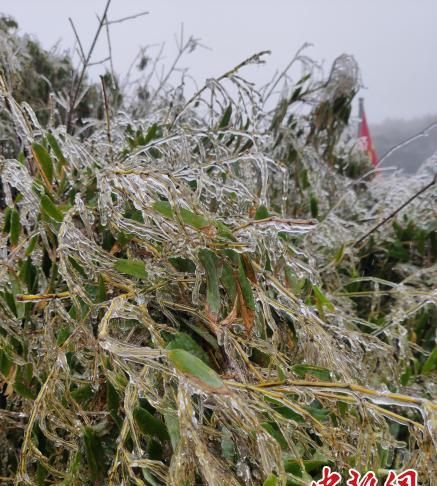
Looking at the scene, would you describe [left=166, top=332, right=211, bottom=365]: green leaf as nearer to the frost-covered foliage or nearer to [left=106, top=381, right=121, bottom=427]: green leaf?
the frost-covered foliage

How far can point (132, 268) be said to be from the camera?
0.77 meters

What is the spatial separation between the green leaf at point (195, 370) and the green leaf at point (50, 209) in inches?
14.4

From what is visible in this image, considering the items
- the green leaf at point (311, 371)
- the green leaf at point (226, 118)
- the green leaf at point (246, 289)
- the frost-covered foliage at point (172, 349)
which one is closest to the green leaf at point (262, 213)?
the frost-covered foliage at point (172, 349)

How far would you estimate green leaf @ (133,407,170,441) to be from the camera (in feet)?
2.20

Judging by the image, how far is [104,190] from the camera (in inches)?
31.1

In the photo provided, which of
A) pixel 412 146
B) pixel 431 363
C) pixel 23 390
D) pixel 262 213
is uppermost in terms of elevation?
pixel 262 213

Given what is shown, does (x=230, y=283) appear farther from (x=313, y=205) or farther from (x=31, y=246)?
(x=313, y=205)

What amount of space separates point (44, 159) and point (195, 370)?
55 centimetres

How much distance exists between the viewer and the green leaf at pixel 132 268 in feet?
2.52

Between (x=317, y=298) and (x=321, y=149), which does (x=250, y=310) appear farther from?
(x=321, y=149)

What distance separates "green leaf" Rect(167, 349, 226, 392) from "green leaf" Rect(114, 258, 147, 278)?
0.22 metres

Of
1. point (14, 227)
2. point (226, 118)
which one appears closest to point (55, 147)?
point (14, 227)

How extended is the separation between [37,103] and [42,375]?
1.45 meters

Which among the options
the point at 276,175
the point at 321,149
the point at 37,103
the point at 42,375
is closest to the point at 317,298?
the point at 42,375
